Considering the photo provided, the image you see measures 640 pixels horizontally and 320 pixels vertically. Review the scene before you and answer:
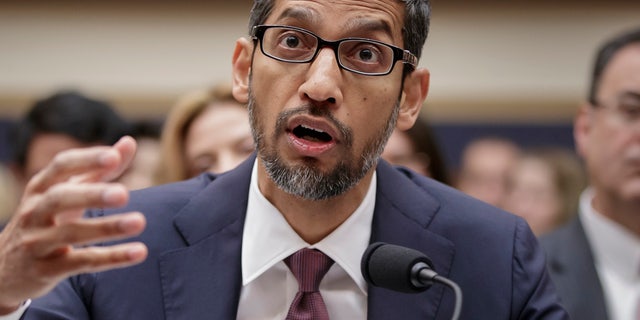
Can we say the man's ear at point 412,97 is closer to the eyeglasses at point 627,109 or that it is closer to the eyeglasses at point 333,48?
the eyeglasses at point 333,48

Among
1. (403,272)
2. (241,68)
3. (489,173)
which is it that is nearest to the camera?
(403,272)

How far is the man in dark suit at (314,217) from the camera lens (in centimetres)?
178

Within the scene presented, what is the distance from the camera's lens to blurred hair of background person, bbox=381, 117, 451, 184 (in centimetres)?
310

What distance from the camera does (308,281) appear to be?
6.06 ft

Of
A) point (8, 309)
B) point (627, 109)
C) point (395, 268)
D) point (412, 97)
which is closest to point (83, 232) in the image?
point (8, 309)

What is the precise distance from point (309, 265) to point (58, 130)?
1.71m

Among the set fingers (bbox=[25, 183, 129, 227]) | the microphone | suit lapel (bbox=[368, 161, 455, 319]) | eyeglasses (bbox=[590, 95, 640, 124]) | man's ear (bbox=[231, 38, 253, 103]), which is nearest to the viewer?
fingers (bbox=[25, 183, 129, 227])

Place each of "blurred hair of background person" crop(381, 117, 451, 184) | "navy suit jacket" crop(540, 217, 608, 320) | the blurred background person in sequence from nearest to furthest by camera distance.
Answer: "navy suit jacket" crop(540, 217, 608, 320)
"blurred hair of background person" crop(381, 117, 451, 184)
the blurred background person

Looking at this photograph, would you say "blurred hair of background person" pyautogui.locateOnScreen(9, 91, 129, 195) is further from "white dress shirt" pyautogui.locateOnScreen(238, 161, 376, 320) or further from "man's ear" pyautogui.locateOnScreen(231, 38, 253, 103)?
"white dress shirt" pyautogui.locateOnScreen(238, 161, 376, 320)

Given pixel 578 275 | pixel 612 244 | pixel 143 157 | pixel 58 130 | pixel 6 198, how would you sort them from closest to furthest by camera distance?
pixel 578 275 → pixel 612 244 → pixel 58 130 → pixel 143 157 → pixel 6 198

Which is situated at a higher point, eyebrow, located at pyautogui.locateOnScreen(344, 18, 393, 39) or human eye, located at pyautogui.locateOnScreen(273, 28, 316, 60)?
eyebrow, located at pyautogui.locateOnScreen(344, 18, 393, 39)

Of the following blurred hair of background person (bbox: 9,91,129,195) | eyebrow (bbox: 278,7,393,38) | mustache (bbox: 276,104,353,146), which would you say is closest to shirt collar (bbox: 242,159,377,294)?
mustache (bbox: 276,104,353,146)

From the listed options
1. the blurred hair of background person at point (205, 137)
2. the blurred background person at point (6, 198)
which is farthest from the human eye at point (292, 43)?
the blurred background person at point (6, 198)

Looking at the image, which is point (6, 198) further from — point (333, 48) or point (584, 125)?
point (333, 48)
